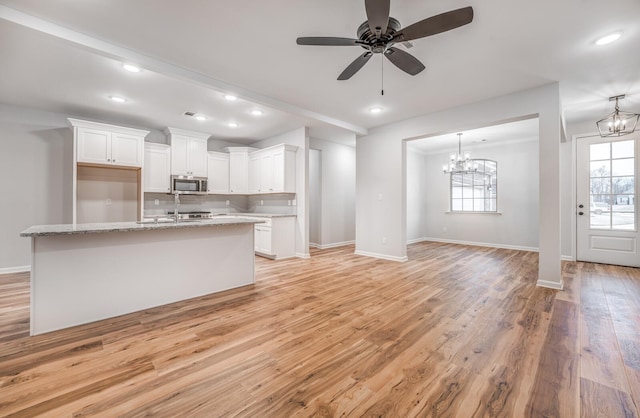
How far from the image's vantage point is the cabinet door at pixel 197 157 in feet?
18.6

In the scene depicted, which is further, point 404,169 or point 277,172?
point 277,172

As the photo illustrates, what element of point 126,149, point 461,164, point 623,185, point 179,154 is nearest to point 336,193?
point 461,164

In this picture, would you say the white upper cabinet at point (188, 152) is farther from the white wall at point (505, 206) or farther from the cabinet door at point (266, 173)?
the white wall at point (505, 206)

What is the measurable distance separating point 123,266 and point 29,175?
337 cm

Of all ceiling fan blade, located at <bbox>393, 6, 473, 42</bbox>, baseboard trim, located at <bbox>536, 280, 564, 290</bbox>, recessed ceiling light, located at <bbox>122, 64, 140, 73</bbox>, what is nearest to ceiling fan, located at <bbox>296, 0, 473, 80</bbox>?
ceiling fan blade, located at <bbox>393, 6, 473, 42</bbox>

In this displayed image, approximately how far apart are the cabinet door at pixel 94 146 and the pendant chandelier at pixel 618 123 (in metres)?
8.07

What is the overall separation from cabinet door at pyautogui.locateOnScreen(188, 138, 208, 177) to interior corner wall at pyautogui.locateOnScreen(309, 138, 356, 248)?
244 centimetres

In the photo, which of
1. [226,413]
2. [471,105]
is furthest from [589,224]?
[226,413]

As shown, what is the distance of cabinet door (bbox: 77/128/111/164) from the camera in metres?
4.36

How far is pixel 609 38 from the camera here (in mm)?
2559

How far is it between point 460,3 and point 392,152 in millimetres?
3264

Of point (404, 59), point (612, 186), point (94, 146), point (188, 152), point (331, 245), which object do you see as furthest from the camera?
point (331, 245)

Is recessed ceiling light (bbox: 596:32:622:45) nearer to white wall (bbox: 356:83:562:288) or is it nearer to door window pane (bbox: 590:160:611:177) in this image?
white wall (bbox: 356:83:562:288)

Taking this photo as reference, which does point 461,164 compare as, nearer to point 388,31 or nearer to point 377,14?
point 388,31
